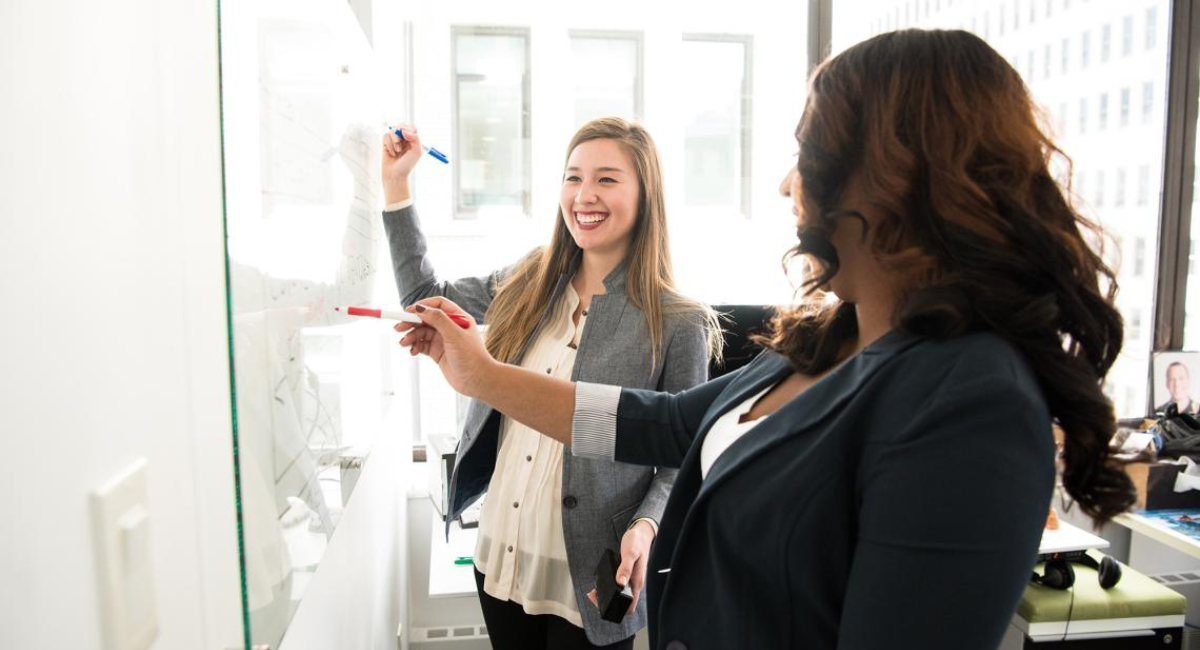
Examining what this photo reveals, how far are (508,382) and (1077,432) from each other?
29.2 inches

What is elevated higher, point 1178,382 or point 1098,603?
point 1178,382

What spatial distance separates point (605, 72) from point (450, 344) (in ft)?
6.61

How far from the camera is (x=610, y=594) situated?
1.22 metres

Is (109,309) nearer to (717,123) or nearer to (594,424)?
(594,424)

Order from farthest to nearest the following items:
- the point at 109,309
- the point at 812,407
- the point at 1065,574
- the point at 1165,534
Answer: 1. the point at 1165,534
2. the point at 1065,574
3. the point at 812,407
4. the point at 109,309

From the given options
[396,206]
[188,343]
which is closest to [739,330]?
[396,206]

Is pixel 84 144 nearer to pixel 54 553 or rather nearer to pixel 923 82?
pixel 54 553

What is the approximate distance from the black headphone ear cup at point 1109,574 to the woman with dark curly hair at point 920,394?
168 cm

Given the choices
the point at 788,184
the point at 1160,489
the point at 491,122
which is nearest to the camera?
the point at 788,184

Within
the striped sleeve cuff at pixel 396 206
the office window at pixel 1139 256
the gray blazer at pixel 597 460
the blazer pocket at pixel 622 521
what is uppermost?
the striped sleeve cuff at pixel 396 206

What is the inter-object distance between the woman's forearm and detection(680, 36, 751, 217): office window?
1.97m

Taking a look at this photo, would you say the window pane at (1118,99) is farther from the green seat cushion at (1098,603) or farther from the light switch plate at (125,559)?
the light switch plate at (125,559)

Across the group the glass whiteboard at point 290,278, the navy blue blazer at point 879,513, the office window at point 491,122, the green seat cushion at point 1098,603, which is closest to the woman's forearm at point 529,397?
the glass whiteboard at point 290,278

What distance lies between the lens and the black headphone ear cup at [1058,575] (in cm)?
201
